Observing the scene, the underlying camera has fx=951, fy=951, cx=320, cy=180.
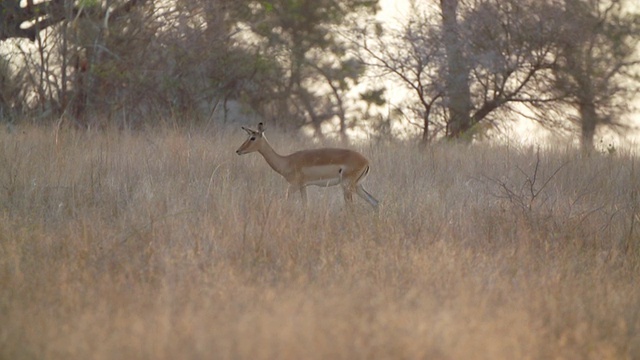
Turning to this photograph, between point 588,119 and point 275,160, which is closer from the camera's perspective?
point 275,160

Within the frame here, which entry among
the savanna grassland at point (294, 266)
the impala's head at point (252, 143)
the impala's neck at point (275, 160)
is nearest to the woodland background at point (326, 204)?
the savanna grassland at point (294, 266)

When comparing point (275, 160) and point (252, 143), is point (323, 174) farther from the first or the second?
point (252, 143)

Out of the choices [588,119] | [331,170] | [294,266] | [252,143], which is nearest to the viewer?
[294,266]

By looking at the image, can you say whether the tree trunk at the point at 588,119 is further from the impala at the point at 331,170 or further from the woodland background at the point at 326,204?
the impala at the point at 331,170

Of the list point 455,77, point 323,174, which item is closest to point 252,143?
point 323,174

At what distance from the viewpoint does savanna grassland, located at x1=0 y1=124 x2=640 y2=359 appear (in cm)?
419

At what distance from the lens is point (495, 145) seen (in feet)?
44.9

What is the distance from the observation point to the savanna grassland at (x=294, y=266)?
419cm

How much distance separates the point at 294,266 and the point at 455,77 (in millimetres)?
10236

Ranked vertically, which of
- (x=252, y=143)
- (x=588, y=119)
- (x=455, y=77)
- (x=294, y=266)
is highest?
(x=455, y=77)

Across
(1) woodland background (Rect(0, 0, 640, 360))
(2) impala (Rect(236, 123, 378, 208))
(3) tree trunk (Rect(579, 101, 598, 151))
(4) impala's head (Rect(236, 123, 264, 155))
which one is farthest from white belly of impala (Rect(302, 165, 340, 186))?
(3) tree trunk (Rect(579, 101, 598, 151))

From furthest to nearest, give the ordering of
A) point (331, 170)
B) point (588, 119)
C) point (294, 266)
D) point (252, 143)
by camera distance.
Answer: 1. point (588, 119)
2. point (252, 143)
3. point (331, 170)
4. point (294, 266)

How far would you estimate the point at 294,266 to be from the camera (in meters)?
5.92

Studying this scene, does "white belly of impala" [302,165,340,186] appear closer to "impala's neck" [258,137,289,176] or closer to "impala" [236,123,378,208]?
"impala" [236,123,378,208]
